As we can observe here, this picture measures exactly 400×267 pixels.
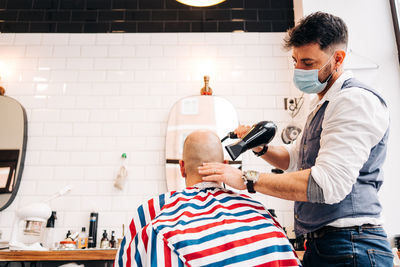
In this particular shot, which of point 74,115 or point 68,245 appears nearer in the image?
point 68,245

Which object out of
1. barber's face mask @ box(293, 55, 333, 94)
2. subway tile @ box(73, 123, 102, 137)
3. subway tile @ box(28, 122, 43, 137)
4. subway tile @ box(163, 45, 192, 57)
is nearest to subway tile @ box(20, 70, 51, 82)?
subway tile @ box(28, 122, 43, 137)

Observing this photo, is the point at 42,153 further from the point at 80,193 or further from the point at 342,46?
the point at 342,46

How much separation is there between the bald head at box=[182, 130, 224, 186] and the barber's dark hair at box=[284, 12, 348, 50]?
58 centimetres

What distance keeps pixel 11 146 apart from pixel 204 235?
8.66 feet

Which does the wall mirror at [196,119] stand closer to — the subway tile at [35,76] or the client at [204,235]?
the subway tile at [35,76]

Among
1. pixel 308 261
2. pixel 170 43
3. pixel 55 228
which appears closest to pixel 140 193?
pixel 55 228

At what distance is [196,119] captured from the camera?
344cm

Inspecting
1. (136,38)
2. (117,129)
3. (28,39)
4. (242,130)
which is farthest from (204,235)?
(28,39)

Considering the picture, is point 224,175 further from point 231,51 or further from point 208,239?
point 231,51

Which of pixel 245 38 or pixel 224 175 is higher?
pixel 245 38

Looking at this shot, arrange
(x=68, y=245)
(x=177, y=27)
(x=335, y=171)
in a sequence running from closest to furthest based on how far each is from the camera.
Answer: (x=335, y=171) → (x=68, y=245) → (x=177, y=27)

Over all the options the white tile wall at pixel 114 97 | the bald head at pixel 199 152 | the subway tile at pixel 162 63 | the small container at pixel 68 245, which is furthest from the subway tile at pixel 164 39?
the bald head at pixel 199 152

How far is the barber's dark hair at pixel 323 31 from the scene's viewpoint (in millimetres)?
1568

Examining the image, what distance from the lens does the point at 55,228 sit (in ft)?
10.6
